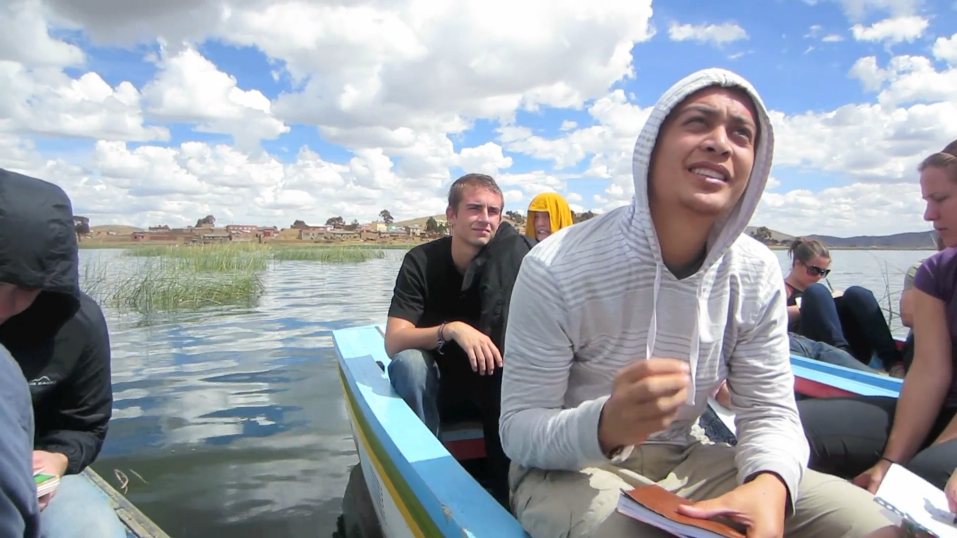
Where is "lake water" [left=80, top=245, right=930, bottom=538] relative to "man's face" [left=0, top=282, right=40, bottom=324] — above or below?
below

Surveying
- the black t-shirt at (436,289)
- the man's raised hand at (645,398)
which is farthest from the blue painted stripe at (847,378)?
the man's raised hand at (645,398)

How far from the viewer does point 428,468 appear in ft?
5.39

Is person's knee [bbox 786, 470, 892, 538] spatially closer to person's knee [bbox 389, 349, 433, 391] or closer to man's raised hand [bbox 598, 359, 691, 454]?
man's raised hand [bbox 598, 359, 691, 454]

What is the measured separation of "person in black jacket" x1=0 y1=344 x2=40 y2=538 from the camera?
68cm

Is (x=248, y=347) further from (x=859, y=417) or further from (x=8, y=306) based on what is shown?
(x=859, y=417)

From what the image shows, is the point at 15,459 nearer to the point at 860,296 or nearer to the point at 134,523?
the point at 134,523

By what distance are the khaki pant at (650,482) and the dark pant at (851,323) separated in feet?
8.77

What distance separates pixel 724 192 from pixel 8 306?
1605 mm

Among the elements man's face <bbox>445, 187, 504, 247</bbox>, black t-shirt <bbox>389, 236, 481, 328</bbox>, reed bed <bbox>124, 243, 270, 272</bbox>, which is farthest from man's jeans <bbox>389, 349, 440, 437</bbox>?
reed bed <bbox>124, 243, 270, 272</bbox>

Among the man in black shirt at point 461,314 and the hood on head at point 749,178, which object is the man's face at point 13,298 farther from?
the hood on head at point 749,178

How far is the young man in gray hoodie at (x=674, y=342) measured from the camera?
116 cm

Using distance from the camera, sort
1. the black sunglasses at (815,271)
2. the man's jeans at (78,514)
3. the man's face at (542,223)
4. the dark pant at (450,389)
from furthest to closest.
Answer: the black sunglasses at (815,271) → the man's face at (542,223) → the dark pant at (450,389) → the man's jeans at (78,514)

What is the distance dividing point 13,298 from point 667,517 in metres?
1.48

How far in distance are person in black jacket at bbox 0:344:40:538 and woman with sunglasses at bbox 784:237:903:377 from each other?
387cm
